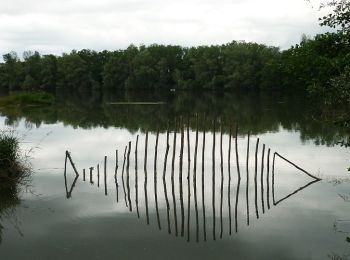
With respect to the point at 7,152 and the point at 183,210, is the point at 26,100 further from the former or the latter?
the point at 183,210

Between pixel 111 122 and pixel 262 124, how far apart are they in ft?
54.5

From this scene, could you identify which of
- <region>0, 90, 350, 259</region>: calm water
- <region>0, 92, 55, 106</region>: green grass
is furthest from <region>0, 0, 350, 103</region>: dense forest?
<region>0, 90, 350, 259</region>: calm water

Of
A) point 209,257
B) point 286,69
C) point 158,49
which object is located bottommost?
point 209,257

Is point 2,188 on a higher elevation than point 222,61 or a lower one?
lower

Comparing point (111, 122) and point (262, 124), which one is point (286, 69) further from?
point (111, 122)

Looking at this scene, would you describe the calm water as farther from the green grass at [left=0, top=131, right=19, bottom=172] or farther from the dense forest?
the dense forest

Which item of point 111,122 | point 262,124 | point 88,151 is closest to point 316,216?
point 88,151

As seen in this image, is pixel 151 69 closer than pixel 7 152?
No

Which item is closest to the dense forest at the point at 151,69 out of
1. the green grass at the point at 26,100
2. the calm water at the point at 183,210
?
the green grass at the point at 26,100

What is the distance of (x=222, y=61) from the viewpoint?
111375mm

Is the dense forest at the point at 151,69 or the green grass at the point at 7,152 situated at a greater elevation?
the dense forest at the point at 151,69

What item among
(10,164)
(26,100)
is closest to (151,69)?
(26,100)

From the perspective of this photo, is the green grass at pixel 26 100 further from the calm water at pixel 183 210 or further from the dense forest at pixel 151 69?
the calm water at pixel 183 210

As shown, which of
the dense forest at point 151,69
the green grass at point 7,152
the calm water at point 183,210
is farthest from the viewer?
the dense forest at point 151,69
